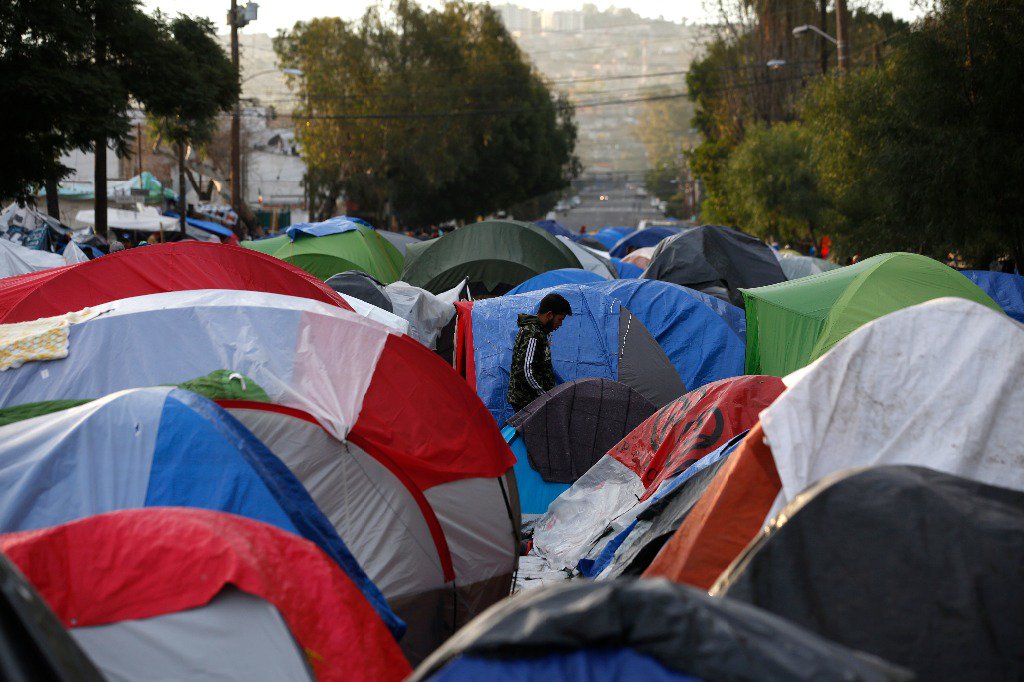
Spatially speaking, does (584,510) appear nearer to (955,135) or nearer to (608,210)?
(955,135)

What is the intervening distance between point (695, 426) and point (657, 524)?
1315 mm

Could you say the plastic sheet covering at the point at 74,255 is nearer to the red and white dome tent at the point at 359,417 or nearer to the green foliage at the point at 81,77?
the green foliage at the point at 81,77

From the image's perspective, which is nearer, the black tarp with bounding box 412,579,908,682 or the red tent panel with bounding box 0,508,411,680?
the black tarp with bounding box 412,579,908,682

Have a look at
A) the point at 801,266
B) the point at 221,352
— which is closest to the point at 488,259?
the point at 801,266

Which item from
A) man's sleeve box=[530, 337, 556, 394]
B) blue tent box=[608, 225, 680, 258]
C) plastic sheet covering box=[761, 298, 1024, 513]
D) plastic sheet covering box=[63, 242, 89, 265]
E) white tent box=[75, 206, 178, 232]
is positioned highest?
white tent box=[75, 206, 178, 232]

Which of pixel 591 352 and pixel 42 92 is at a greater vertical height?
pixel 42 92

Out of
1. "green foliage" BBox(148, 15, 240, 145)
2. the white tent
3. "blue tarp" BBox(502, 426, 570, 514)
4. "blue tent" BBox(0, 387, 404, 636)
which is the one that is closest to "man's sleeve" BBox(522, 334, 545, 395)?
"blue tarp" BBox(502, 426, 570, 514)

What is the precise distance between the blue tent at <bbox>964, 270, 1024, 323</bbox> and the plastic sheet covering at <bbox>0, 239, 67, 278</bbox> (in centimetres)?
1212

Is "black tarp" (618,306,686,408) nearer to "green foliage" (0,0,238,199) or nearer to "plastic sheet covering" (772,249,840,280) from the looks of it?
"plastic sheet covering" (772,249,840,280)

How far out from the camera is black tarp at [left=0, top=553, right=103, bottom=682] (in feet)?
7.32

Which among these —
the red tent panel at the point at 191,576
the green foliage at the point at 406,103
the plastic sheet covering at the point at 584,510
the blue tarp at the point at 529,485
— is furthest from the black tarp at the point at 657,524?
the green foliage at the point at 406,103

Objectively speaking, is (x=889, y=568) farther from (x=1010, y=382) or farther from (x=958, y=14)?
(x=958, y=14)

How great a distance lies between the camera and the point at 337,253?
20906 millimetres

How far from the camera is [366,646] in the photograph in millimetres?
3631
